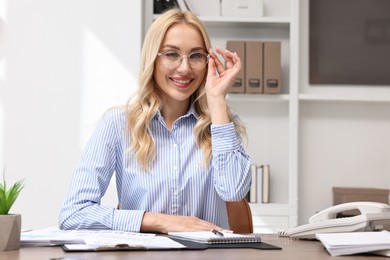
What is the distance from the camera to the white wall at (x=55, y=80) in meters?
4.06

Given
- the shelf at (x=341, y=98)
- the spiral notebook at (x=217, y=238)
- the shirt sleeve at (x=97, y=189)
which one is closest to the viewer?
the spiral notebook at (x=217, y=238)

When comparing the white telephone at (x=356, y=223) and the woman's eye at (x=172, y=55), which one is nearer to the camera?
the white telephone at (x=356, y=223)

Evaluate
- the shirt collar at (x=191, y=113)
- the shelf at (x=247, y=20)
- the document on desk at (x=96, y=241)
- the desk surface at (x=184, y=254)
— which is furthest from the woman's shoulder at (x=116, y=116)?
the shelf at (x=247, y=20)

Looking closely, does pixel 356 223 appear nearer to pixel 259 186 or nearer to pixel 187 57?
pixel 187 57

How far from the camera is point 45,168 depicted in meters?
4.07

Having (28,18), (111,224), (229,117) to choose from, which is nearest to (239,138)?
(229,117)

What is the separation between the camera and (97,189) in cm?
220

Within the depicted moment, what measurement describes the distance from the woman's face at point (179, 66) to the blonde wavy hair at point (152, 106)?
2 cm

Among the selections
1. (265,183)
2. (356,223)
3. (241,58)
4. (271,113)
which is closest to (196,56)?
(356,223)

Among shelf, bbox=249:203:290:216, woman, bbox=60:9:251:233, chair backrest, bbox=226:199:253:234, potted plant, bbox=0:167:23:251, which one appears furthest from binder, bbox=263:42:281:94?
potted plant, bbox=0:167:23:251

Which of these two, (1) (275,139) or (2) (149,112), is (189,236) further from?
(1) (275,139)

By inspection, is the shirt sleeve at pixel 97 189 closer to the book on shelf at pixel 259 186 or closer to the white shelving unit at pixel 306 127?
the book on shelf at pixel 259 186

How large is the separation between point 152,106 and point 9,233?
0.90 metres

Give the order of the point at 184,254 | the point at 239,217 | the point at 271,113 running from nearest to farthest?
1. the point at 184,254
2. the point at 239,217
3. the point at 271,113
